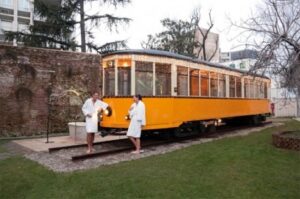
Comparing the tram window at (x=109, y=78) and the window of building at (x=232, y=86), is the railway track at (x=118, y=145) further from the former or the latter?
the window of building at (x=232, y=86)

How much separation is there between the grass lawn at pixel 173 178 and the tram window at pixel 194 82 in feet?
13.0

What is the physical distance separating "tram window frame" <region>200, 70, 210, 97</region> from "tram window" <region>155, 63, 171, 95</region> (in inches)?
88.4

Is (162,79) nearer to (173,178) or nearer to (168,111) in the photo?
(168,111)

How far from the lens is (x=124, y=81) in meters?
11.9

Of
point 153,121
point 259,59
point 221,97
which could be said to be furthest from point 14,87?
point 259,59

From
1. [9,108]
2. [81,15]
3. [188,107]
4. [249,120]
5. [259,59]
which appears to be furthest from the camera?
[81,15]

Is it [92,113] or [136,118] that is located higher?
[92,113]

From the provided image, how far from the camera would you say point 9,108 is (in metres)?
15.8

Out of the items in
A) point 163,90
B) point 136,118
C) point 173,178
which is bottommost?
point 173,178

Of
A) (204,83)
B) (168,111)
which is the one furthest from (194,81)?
(168,111)

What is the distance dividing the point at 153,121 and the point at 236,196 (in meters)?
5.48

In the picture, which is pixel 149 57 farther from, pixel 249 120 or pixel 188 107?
pixel 249 120

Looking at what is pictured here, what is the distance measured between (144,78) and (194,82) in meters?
2.70

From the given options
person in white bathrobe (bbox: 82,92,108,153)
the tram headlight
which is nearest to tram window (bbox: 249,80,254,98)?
the tram headlight
